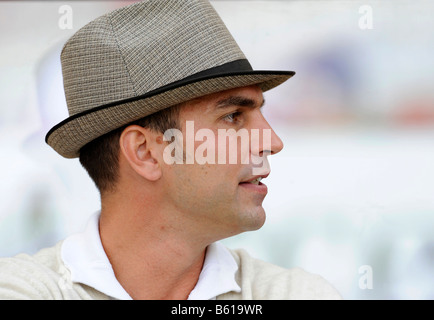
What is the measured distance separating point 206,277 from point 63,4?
193cm

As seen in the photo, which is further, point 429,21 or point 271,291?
point 429,21

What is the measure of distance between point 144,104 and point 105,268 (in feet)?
1.71

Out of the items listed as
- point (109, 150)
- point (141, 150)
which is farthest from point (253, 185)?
point (109, 150)

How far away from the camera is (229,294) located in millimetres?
1901

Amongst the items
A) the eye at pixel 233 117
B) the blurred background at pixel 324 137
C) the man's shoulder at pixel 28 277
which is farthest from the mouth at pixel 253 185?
the blurred background at pixel 324 137

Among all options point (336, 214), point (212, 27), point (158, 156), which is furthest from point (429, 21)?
point (158, 156)

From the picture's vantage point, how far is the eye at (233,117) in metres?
1.80

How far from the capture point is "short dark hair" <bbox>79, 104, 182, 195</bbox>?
1792mm

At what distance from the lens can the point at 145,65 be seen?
1762mm

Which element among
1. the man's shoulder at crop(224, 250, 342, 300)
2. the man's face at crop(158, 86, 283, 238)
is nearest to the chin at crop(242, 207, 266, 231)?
the man's face at crop(158, 86, 283, 238)

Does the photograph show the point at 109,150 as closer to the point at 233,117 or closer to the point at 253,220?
the point at 233,117

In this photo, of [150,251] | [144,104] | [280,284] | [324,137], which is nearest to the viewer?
[144,104]

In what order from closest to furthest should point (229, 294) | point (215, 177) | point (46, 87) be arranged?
point (215, 177) < point (229, 294) < point (46, 87)

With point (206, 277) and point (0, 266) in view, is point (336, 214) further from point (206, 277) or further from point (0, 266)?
point (0, 266)
